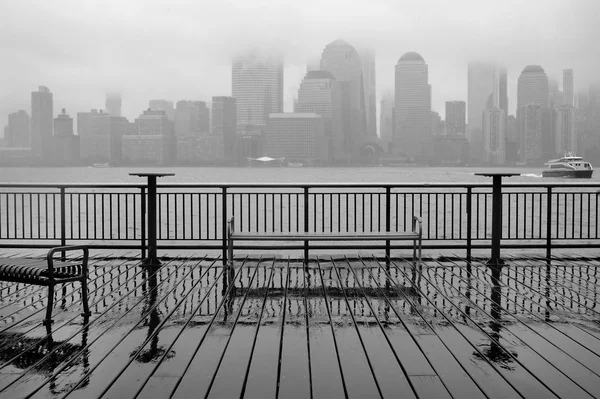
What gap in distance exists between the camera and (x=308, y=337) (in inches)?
162

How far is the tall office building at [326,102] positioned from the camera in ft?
304

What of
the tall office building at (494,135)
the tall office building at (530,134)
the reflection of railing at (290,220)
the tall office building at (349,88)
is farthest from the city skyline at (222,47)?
the reflection of railing at (290,220)

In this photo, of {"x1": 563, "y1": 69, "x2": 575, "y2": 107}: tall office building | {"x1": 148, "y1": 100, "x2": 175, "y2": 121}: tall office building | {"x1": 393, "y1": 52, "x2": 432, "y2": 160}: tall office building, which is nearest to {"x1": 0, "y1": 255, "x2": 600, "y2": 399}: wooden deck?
{"x1": 393, "y1": 52, "x2": 432, "y2": 160}: tall office building

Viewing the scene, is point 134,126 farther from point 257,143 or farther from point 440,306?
point 440,306

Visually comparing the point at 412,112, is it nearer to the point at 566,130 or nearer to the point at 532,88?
the point at 532,88

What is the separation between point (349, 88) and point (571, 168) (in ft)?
144

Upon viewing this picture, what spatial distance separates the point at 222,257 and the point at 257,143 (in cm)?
8623

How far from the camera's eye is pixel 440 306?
16.6 feet

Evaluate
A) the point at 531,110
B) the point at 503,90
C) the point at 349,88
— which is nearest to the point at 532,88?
the point at 503,90

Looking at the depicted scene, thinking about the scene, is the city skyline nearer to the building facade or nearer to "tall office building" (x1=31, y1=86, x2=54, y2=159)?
"tall office building" (x1=31, y1=86, x2=54, y2=159)

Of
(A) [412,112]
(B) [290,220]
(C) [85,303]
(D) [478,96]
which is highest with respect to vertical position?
(D) [478,96]

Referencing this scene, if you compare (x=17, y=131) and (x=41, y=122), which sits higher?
(x=41, y=122)

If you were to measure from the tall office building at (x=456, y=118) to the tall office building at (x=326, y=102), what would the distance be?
16.2 metres

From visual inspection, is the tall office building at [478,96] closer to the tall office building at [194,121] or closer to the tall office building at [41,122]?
the tall office building at [194,121]
